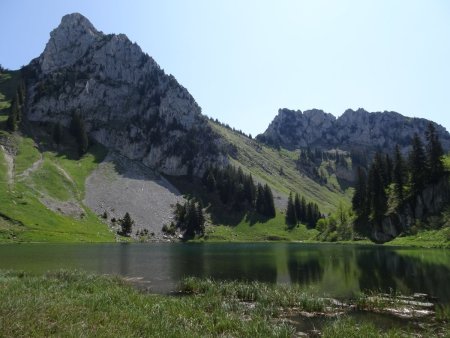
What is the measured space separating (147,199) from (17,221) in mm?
71459

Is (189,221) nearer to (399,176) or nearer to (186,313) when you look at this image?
(399,176)

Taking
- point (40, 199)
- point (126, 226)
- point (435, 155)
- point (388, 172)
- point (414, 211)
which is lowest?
point (126, 226)

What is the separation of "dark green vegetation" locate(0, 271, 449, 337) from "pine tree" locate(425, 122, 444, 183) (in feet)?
301

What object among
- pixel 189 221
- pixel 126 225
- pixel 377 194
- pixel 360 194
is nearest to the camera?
pixel 377 194

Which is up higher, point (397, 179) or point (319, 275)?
point (397, 179)

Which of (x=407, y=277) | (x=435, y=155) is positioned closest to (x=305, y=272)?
(x=407, y=277)

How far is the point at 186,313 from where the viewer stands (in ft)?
90.5

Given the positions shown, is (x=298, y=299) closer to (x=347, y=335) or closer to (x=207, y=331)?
(x=347, y=335)

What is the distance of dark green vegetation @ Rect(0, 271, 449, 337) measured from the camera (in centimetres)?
1959

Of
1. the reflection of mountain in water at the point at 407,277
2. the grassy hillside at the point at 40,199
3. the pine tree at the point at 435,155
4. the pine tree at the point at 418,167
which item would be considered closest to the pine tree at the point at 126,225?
the grassy hillside at the point at 40,199

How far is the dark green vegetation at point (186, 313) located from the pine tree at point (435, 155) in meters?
91.6

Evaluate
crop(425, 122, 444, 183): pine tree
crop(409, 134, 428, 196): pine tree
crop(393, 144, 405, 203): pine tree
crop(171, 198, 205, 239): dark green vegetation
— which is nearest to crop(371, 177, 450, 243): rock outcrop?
crop(409, 134, 428, 196): pine tree

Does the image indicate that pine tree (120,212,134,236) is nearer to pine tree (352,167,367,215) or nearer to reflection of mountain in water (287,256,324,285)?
pine tree (352,167,367,215)

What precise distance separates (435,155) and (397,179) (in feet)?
45.2
